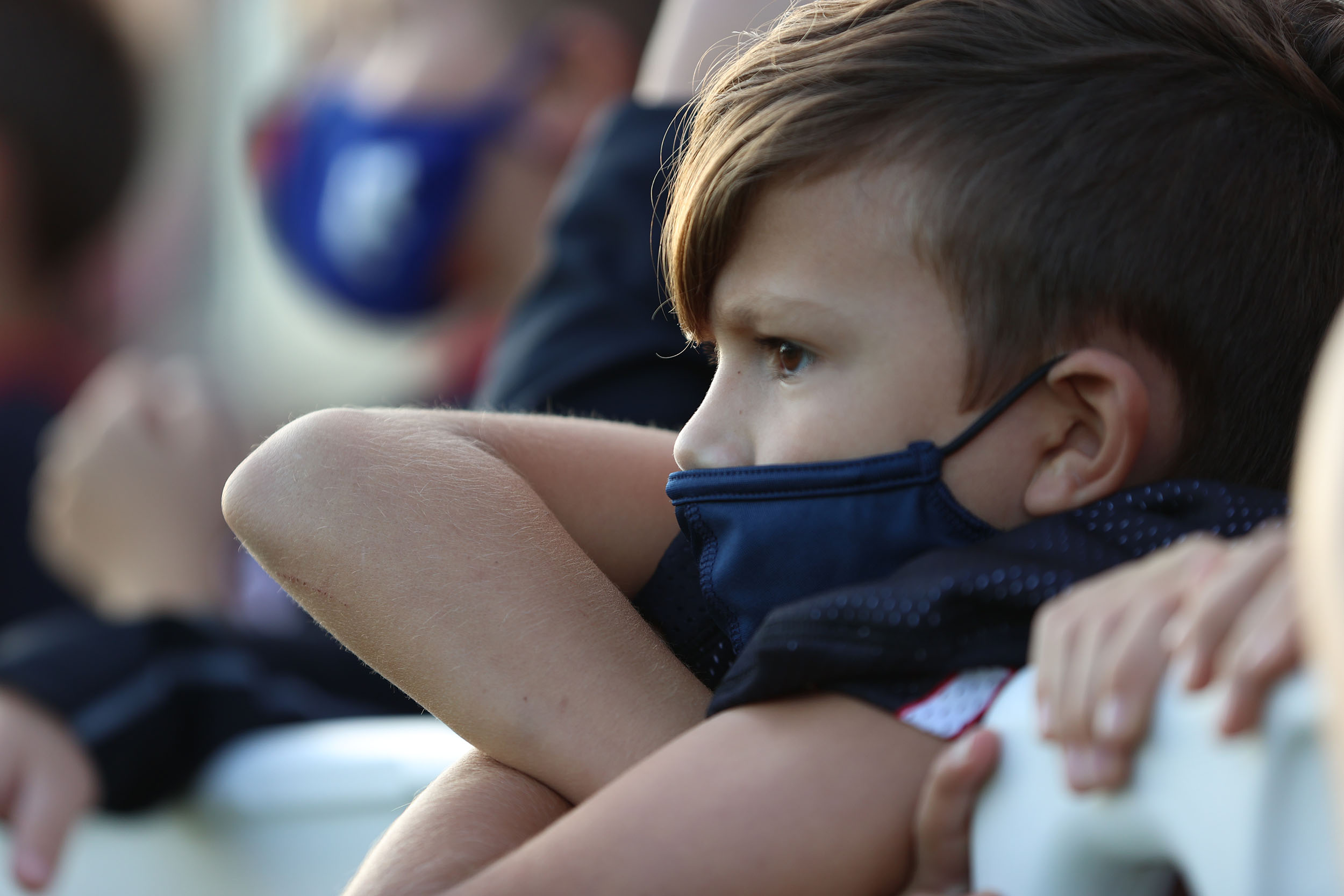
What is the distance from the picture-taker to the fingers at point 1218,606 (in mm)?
351

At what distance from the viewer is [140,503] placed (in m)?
1.64

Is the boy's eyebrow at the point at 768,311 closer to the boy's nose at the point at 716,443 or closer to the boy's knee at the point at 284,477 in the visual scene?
the boy's nose at the point at 716,443

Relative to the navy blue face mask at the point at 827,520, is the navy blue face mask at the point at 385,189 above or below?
below

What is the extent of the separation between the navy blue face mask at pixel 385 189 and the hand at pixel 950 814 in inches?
52.7

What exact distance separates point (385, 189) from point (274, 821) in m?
0.84

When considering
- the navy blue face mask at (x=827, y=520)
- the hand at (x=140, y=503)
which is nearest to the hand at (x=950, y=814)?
the navy blue face mask at (x=827, y=520)

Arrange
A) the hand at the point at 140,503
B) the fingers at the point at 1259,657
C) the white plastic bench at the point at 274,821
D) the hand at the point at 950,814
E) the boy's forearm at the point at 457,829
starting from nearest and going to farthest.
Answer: the fingers at the point at 1259,657 < the hand at the point at 950,814 < the boy's forearm at the point at 457,829 < the white plastic bench at the point at 274,821 < the hand at the point at 140,503

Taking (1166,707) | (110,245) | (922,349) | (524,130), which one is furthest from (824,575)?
(110,245)

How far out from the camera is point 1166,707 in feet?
1.20

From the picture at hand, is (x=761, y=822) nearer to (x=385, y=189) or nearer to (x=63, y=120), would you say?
(x=385, y=189)

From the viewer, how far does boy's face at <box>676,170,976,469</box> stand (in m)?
0.57

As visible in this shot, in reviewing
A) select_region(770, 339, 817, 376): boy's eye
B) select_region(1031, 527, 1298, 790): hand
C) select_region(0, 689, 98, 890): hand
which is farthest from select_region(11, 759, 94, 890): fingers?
select_region(1031, 527, 1298, 790): hand

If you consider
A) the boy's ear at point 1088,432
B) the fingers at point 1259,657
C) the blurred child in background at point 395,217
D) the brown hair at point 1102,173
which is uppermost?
the brown hair at point 1102,173

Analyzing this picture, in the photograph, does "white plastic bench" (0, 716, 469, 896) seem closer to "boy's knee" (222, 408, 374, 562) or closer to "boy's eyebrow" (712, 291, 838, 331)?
"boy's knee" (222, 408, 374, 562)
